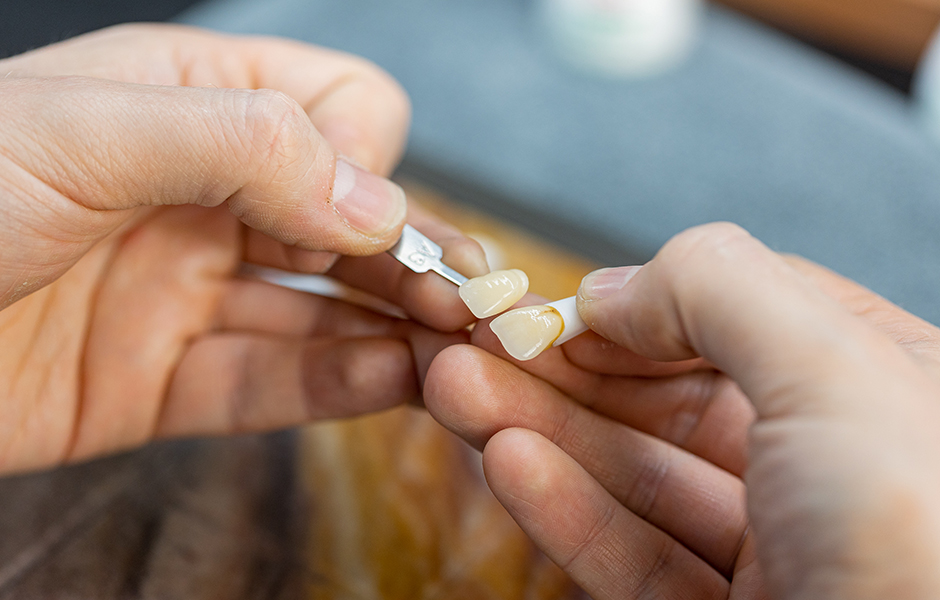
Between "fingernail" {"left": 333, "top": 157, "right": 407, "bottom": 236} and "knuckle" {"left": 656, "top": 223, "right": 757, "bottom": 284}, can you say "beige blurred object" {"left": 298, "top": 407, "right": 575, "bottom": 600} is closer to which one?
"fingernail" {"left": 333, "top": 157, "right": 407, "bottom": 236}

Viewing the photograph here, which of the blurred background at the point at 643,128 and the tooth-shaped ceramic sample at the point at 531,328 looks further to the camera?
the blurred background at the point at 643,128

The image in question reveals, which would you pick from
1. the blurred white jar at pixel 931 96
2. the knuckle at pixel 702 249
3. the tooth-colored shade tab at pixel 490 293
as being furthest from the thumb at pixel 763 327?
the blurred white jar at pixel 931 96

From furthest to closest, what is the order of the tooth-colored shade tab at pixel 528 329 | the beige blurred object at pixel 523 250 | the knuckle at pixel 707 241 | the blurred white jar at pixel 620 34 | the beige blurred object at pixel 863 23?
the beige blurred object at pixel 863 23 < the blurred white jar at pixel 620 34 < the beige blurred object at pixel 523 250 < the tooth-colored shade tab at pixel 528 329 < the knuckle at pixel 707 241

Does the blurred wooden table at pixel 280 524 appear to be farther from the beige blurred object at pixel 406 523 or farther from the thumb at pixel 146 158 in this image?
the thumb at pixel 146 158

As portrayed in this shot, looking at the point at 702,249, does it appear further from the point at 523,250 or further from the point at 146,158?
the point at 523,250

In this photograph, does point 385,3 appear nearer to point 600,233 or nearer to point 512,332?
point 600,233

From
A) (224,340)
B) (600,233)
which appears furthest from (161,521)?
(600,233)
